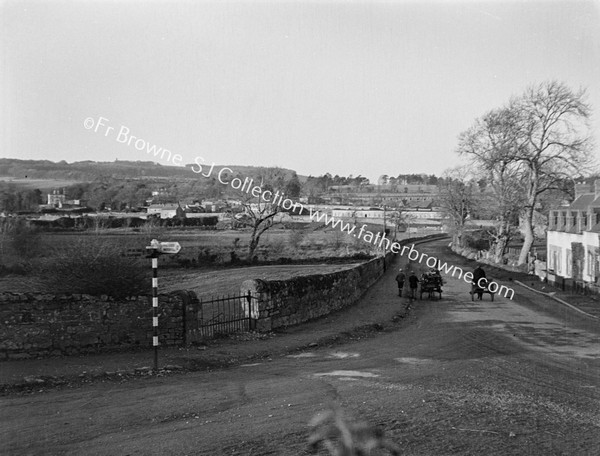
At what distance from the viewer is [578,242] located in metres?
37.6

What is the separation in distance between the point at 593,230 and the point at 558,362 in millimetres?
25768

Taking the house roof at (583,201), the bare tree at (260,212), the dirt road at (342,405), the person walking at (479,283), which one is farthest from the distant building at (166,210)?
the dirt road at (342,405)

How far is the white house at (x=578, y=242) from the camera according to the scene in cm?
3400

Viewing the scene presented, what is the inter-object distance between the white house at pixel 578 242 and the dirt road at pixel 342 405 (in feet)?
63.5

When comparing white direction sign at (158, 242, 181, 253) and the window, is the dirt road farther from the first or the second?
the window

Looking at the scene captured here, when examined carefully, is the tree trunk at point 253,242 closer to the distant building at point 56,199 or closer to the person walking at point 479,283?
the distant building at point 56,199

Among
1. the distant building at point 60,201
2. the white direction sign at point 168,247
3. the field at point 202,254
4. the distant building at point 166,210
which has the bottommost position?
the field at point 202,254

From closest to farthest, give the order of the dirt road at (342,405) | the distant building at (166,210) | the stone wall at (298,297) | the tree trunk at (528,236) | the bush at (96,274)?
1. the dirt road at (342,405)
2. the bush at (96,274)
3. the stone wall at (298,297)
4. the distant building at (166,210)
5. the tree trunk at (528,236)

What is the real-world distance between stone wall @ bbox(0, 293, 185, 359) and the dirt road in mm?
2262

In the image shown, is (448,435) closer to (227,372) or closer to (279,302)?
(227,372)

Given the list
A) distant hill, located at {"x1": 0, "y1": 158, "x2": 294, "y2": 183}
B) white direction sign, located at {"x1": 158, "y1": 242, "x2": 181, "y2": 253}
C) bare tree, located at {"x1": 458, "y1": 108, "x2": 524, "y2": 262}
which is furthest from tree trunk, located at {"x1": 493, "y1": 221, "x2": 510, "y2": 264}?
white direction sign, located at {"x1": 158, "y1": 242, "x2": 181, "y2": 253}

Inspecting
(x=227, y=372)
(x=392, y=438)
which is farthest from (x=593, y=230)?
(x=392, y=438)

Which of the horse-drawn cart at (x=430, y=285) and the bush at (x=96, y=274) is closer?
the bush at (x=96, y=274)

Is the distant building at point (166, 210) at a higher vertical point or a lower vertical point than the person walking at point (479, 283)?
higher
